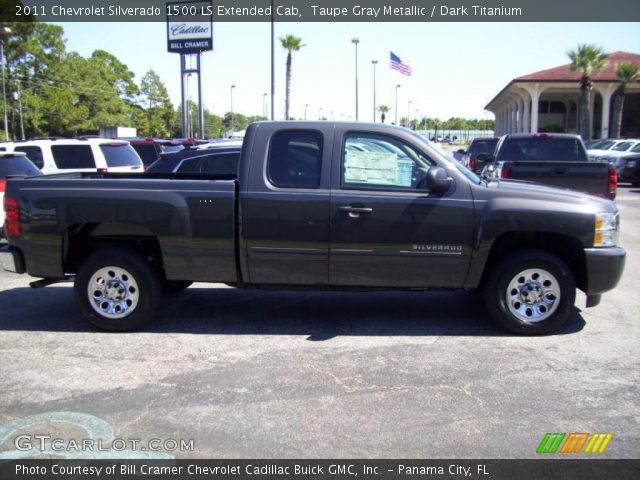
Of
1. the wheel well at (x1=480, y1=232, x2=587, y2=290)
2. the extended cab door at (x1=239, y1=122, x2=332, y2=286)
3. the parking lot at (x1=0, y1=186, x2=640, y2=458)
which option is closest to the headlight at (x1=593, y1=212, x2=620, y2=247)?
the wheel well at (x1=480, y1=232, x2=587, y2=290)

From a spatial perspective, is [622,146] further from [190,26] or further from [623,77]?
[190,26]

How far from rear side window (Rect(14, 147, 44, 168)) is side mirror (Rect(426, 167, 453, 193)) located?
1032 centimetres

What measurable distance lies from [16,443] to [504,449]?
2.98 m

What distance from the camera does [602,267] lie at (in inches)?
229

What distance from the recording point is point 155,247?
6359mm

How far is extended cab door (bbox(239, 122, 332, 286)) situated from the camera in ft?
19.2

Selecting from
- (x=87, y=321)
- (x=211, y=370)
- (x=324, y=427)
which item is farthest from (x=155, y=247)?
(x=324, y=427)

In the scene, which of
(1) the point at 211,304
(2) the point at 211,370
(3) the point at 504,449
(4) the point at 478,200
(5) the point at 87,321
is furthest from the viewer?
(1) the point at 211,304

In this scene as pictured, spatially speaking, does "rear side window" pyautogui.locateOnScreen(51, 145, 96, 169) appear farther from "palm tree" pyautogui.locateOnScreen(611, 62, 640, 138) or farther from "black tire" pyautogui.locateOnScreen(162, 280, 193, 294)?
"palm tree" pyautogui.locateOnScreen(611, 62, 640, 138)

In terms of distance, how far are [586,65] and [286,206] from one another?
127ft

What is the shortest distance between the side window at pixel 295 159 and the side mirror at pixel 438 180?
1021 millimetres

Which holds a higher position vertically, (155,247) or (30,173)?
(30,173)

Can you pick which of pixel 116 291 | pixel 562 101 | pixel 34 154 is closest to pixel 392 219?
pixel 116 291

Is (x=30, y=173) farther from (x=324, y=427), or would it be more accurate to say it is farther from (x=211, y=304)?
(x=324, y=427)
